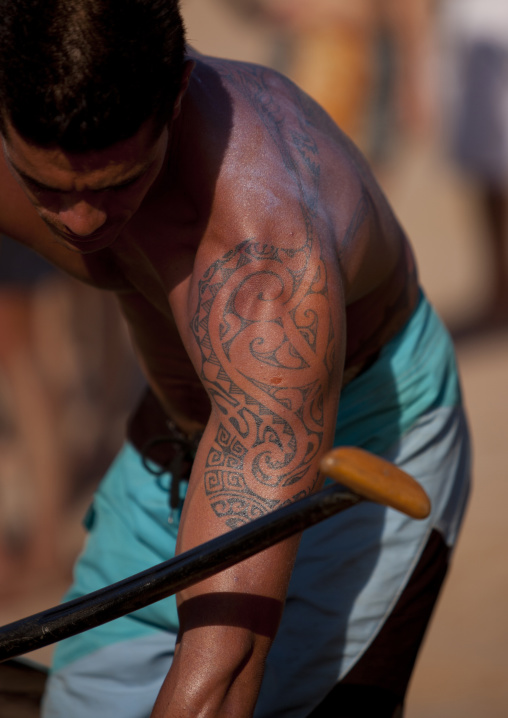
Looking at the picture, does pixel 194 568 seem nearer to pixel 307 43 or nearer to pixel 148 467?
pixel 148 467

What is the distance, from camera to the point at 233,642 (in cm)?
124

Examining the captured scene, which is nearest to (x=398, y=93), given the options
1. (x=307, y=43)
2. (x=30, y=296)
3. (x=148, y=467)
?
(x=307, y=43)

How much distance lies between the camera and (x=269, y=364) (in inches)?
49.1

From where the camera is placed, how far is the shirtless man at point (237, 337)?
118 centimetres

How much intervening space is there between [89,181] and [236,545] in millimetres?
445

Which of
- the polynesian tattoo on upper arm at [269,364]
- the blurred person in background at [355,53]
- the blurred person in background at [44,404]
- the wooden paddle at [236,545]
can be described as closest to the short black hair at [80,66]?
the polynesian tattoo on upper arm at [269,364]

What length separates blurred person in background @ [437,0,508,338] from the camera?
4996 mm

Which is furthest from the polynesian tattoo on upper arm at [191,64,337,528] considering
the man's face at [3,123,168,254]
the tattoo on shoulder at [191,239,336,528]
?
the man's face at [3,123,168,254]

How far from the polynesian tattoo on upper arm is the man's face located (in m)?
0.14

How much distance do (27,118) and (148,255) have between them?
0.28 metres

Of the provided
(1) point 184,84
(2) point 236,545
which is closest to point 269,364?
(2) point 236,545

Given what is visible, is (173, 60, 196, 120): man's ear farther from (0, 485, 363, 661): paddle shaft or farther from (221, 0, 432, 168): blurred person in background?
→ (221, 0, 432, 168): blurred person in background

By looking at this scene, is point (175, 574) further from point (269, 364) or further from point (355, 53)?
point (355, 53)

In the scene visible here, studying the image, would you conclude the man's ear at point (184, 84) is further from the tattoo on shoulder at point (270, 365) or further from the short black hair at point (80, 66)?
the tattoo on shoulder at point (270, 365)
